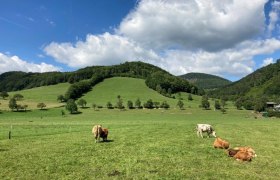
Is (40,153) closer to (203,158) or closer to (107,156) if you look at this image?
(107,156)

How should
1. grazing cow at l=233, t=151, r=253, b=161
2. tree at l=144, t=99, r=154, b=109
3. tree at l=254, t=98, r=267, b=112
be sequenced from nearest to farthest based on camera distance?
grazing cow at l=233, t=151, r=253, b=161 < tree at l=144, t=99, r=154, b=109 < tree at l=254, t=98, r=267, b=112

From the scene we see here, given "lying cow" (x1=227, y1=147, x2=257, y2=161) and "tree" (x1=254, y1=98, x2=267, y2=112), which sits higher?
"tree" (x1=254, y1=98, x2=267, y2=112)

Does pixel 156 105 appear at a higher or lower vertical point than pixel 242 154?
higher

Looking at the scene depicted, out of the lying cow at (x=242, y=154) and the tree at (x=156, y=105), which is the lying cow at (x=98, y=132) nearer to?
the lying cow at (x=242, y=154)

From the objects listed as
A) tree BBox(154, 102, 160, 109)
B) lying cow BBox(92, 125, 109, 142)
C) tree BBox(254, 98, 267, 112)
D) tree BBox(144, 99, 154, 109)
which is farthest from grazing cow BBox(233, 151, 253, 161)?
tree BBox(254, 98, 267, 112)

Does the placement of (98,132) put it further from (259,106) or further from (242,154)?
(259,106)

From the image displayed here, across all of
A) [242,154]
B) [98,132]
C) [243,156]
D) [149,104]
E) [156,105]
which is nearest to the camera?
[243,156]

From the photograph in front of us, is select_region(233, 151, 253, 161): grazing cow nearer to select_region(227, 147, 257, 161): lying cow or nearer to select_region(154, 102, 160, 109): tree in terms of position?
select_region(227, 147, 257, 161): lying cow

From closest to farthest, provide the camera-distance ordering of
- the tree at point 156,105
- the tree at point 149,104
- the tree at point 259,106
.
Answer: the tree at point 149,104 < the tree at point 156,105 < the tree at point 259,106

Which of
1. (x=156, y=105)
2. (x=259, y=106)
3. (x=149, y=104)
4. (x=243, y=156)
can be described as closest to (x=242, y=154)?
(x=243, y=156)

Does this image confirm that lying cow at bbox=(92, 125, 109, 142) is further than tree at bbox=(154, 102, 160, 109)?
No

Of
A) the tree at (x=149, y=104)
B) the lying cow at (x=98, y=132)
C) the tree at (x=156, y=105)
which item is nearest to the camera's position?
the lying cow at (x=98, y=132)

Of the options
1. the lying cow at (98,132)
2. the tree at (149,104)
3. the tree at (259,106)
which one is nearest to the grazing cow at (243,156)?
the lying cow at (98,132)

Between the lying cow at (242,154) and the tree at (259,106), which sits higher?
the tree at (259,106)
